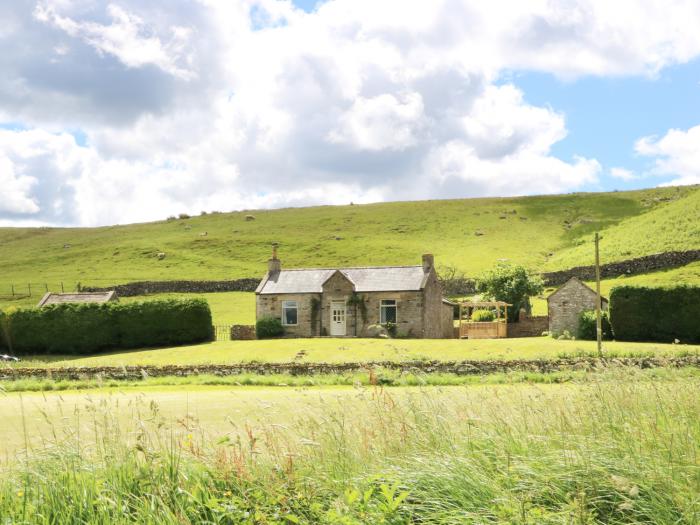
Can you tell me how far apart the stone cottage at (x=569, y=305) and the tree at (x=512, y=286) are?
8304mm

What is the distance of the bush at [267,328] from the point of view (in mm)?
49219

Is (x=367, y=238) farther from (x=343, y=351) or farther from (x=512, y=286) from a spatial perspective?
(x=343, y=351)

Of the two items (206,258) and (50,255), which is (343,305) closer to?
(206,258)

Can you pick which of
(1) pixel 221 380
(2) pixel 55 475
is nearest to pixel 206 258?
(1) pixel 221 380

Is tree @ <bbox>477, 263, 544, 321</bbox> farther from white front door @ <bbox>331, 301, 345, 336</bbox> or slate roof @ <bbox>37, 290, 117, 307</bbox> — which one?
slate roof @ <bbox>37, 290, 117, 307</bbox>

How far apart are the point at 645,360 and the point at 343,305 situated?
2557 cm

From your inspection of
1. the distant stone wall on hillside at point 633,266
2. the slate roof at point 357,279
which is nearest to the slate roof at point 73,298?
the slate roof at point 357,279

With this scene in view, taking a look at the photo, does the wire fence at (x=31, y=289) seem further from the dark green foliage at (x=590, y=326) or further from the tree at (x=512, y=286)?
the dark green foliage at (x=590, y=326)

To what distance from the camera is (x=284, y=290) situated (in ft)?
166

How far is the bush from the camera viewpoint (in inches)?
1938

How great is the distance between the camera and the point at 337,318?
49.3m

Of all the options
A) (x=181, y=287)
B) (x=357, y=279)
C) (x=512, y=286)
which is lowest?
(x=512, y=286)

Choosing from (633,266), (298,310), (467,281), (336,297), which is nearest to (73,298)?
(298,310)

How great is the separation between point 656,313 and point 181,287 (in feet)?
158
